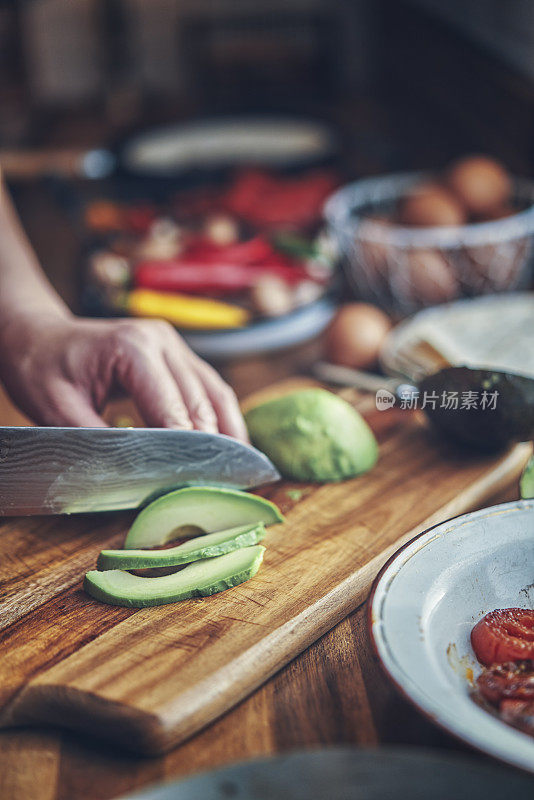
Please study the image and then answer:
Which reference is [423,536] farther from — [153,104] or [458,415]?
[153,104]

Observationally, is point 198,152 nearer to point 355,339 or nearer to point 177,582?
point 355,339

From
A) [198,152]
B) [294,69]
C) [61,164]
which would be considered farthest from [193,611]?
[294,69]

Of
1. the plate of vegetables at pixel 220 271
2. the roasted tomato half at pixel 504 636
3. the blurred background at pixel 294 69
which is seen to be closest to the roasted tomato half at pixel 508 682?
the roasted tomato half at pixel 504 636

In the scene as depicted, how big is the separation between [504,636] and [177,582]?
371 mm

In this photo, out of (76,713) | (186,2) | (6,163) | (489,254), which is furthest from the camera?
(186,2)

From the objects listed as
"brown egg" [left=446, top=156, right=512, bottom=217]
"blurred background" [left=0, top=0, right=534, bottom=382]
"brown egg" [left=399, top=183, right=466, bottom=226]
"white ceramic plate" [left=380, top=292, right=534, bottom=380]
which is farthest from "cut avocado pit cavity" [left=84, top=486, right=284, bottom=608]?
"brown egg" [left=446, top=156, right=512, bottom=217]

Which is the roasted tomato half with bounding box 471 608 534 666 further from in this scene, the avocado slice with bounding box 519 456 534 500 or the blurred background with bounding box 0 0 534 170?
the blurred background with bounding box 0 0 534 170

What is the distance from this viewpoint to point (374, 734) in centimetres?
75

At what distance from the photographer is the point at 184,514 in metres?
0.99

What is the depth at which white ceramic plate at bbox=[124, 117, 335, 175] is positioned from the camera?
264 centimetres

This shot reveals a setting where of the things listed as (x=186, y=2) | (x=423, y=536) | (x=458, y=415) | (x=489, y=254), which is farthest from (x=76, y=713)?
(x=186, y=2)

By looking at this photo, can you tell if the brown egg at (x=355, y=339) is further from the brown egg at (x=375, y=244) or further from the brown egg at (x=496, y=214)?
the brown egg at (x=496, y=214)

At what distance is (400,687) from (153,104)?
4037 mm

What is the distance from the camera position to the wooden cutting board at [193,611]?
2.50 ft
